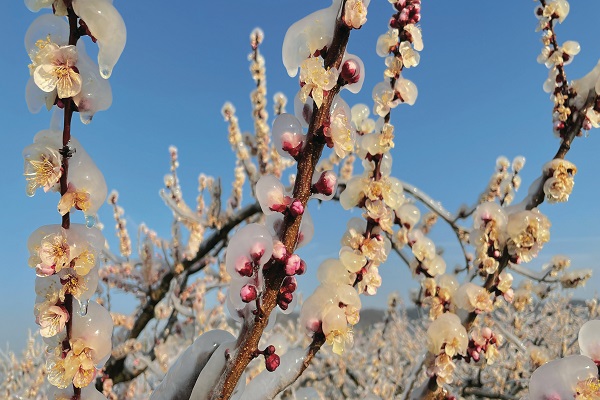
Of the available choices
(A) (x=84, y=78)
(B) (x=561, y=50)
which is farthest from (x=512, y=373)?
(A) (x=84, y=78)

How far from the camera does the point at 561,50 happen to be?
2.11 meters

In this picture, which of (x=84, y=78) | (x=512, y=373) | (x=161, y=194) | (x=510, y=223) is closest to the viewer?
(x=84, y=78)

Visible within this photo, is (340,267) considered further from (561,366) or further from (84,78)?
(84,78)

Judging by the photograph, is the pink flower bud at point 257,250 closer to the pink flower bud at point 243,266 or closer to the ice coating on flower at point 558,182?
the pink flower bud at point 243,266

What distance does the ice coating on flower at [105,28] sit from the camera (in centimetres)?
72

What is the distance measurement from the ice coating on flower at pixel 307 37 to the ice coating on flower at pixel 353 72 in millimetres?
55

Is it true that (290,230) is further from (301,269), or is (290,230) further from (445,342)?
(445,342)

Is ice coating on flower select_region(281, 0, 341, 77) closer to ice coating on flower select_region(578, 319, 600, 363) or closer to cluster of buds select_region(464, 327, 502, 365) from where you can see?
ice coating on flower select_region(578, 319, 600, 363)

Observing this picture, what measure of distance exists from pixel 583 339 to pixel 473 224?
74 centimetres

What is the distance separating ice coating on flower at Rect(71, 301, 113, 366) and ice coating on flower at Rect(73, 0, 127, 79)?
17.9 inches

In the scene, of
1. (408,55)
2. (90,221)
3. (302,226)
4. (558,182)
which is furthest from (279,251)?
(558,182)

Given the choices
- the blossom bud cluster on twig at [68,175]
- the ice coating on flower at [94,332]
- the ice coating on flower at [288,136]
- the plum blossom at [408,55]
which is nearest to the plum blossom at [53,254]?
the blossom bud cluster on twig at [68,175]

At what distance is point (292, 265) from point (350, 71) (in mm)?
409

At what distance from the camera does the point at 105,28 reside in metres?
Result: 0.74
